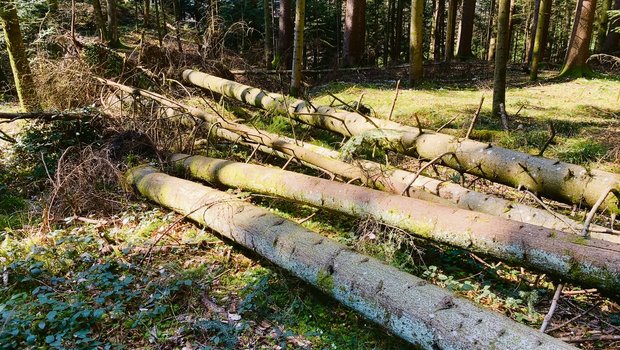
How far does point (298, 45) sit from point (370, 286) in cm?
777

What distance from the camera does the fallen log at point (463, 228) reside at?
2.92 m

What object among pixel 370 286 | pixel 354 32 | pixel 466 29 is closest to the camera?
pixel 370 286

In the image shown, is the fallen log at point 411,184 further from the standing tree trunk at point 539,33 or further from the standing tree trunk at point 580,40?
the standing tree trunk at point 580,40

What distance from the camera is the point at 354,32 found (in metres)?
15.6

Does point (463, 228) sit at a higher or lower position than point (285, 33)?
lower

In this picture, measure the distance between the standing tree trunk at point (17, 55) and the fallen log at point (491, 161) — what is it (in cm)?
569

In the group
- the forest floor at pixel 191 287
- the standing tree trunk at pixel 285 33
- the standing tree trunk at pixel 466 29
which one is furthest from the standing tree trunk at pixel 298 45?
the standing tree trunk at pixel 466 29

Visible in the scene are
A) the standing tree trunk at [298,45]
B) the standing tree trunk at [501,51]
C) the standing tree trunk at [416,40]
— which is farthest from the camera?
the standing tree trunk at [416,40]

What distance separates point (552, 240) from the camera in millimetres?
3109

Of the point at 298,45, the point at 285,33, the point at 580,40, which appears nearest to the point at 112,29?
the point at 285,33

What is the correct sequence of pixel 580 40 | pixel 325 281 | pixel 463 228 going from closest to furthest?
pixel 325 281 → pixel 463 228 → pixel 580 40

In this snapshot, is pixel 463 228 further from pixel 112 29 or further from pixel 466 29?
pixel 466 29

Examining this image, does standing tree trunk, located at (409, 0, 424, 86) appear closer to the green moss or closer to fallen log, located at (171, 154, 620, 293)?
fallen log, located at (171, 154, 620, 293)

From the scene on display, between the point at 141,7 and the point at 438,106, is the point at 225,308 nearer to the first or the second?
the point at 438,106
